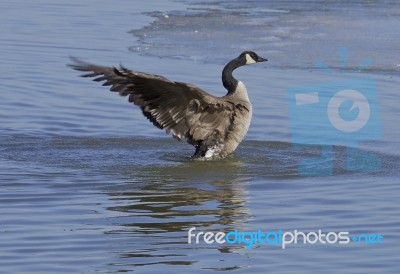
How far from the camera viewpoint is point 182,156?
977 centimetres

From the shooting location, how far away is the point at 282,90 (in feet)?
39.2

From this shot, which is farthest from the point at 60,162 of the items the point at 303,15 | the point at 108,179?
the point at 303,15

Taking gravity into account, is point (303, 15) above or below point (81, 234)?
above

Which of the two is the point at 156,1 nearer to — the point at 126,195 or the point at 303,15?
the point at 303,15

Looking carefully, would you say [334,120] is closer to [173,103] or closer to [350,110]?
[350,110]

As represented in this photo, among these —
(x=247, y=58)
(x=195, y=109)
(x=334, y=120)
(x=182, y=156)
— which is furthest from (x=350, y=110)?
(x=195, y=109)

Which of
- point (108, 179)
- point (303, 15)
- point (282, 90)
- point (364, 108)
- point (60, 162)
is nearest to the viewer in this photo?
point (108, 179)

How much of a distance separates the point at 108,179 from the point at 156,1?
35.5 ft

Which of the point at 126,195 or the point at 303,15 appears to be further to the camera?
the point at 303,15

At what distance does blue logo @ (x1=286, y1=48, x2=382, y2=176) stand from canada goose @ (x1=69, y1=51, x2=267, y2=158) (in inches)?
27.9

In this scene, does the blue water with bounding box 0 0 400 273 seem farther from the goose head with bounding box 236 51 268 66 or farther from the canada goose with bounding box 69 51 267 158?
the goose head with bounding box 236 51 268 66

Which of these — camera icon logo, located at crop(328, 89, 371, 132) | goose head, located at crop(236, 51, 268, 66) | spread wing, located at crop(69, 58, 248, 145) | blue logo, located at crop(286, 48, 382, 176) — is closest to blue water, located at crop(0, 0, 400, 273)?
blue logo, located at crop(286, 48, 382, 176)

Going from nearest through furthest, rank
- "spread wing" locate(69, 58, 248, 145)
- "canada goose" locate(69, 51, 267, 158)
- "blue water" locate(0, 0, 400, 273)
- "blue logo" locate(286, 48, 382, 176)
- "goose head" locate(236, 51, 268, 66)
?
"blue water" locate(0, 0, 400, 273) → "spread wing" locate(69, 58, 248, 145) → "canada goose" locate(69, 51, 267, 158) → "blue logo" locate(286, 48, 382, 176) → "goose head" locate(236, 51, 268, 66)

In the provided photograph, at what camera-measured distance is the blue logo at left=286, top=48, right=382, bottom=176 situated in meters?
9.27
